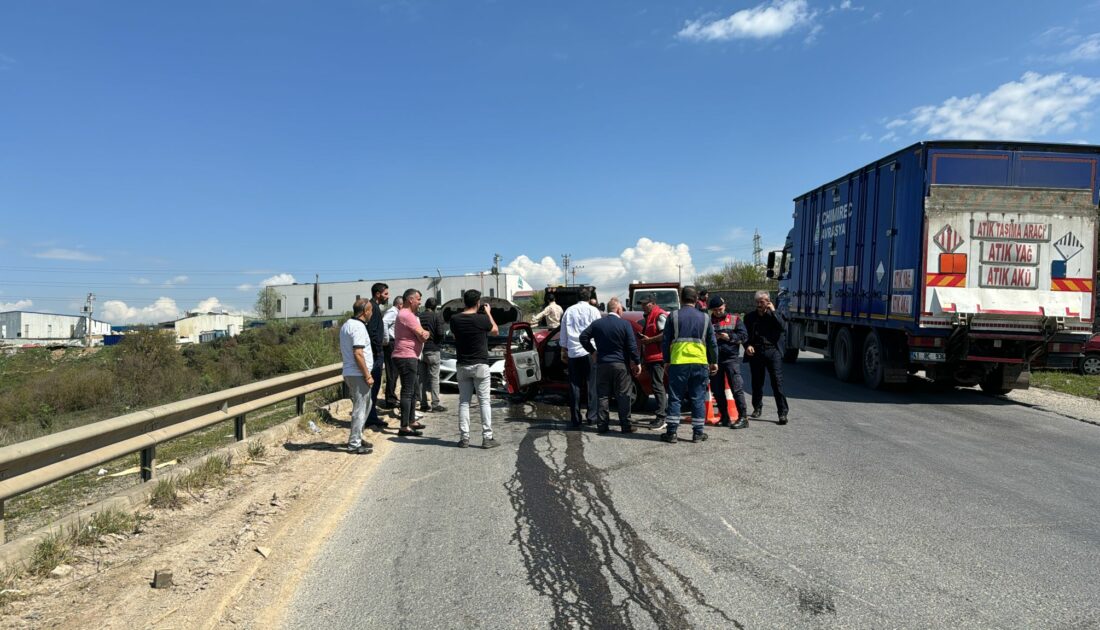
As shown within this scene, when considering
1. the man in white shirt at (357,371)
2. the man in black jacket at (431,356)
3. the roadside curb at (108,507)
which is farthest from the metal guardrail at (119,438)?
the man in black jacket at (431,356)

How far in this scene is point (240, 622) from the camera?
3473 mm

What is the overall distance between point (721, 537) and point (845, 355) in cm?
1068

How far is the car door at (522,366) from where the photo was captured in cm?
1069

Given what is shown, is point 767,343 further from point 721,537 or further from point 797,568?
point 797,568

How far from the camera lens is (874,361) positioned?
12734 millimetres

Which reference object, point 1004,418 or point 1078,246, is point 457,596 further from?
point 1078,246

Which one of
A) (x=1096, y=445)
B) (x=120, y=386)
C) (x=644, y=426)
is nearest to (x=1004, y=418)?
(x=1096, y=445)

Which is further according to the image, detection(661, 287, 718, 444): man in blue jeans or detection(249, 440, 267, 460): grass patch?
detection(661, 287, 718, 444): man in blue jeans

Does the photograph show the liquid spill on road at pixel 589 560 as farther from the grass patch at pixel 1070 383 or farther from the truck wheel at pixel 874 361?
the grass patch at pixel 1070 383

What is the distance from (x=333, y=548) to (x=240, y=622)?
3.59 feet

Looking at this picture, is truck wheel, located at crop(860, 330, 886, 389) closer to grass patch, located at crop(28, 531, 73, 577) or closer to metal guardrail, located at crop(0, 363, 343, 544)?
metal guardrail, located at crop(0, 363, 343, 544)

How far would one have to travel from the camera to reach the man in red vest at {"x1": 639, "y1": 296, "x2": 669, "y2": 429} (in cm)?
910

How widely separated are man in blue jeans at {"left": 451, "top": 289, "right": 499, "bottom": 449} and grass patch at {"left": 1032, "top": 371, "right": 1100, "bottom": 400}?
11158 millimetres

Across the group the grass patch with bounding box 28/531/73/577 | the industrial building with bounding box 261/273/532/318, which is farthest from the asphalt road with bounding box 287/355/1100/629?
the industrial building with bounding box 261/273/532/318
